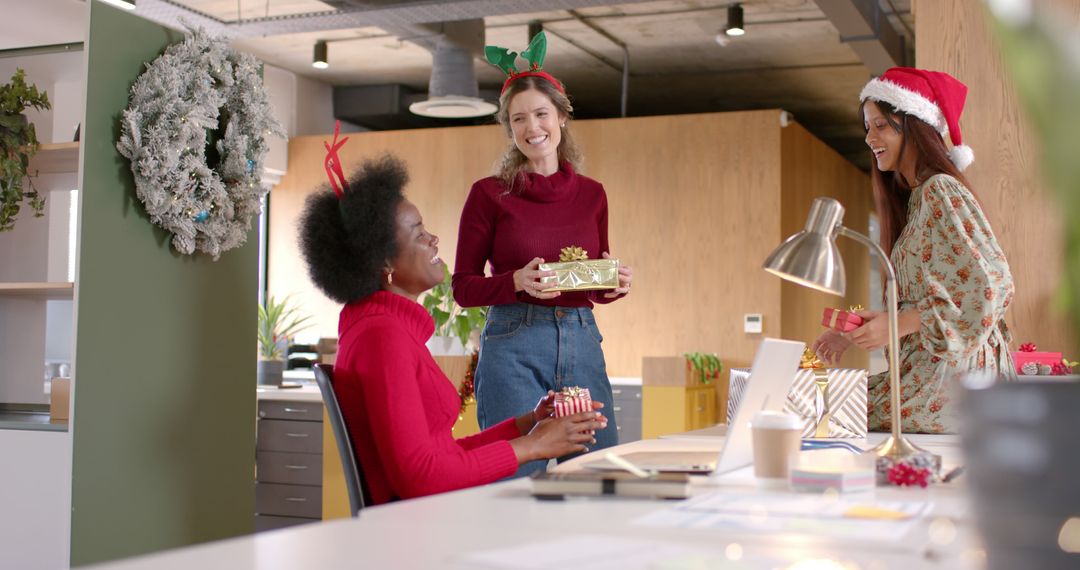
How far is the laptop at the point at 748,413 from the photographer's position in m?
1.63

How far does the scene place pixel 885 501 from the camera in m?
1.36

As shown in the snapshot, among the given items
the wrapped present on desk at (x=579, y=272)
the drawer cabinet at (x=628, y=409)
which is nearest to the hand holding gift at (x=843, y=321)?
the wrapped present on desk at (x=579, y=272)

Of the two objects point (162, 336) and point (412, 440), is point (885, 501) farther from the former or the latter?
point (162, 336)

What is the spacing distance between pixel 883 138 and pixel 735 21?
503 cm

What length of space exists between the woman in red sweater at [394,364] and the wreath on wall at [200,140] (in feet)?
4.01

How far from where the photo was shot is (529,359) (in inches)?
105

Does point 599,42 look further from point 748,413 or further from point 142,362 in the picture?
point 748,413

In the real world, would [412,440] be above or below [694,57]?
below

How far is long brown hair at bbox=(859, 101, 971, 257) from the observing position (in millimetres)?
2494

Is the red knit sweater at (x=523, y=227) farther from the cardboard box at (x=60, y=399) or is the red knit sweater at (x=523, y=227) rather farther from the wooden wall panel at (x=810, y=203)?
the wooden wall panel at (x=810, y=203)

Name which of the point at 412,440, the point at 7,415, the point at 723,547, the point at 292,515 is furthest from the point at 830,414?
the point at 292,515

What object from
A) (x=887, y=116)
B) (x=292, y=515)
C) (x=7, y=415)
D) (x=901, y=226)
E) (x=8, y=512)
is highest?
(x=887, y=116)

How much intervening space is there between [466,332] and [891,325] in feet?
14.3

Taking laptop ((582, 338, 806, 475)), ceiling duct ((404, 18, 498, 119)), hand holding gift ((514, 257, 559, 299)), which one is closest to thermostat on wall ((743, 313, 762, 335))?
ceiling duct ((404, 18, 498, 119))
